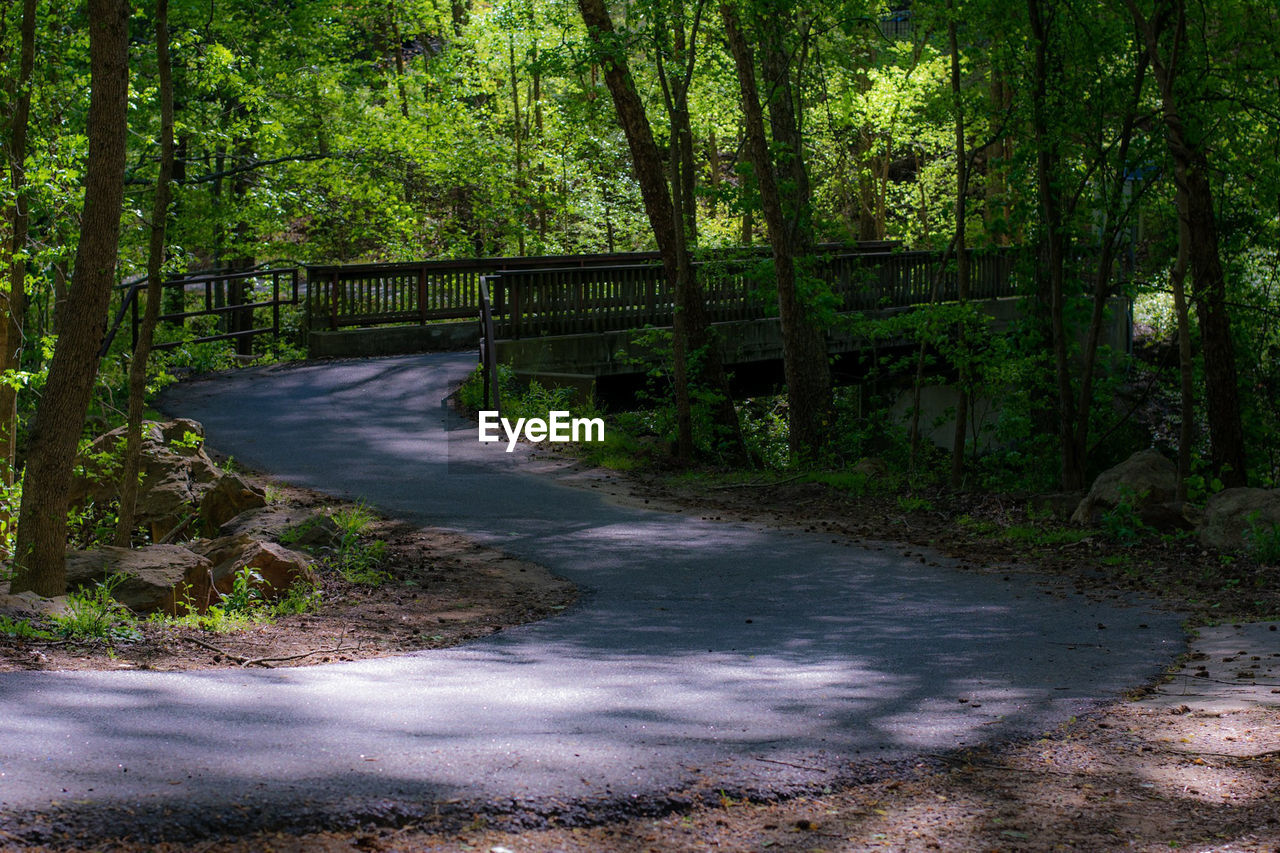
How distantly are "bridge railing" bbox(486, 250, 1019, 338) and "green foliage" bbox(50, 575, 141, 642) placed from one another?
11.0 meters

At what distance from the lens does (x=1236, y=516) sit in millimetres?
10328

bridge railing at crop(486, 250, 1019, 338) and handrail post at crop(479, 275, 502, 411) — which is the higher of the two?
bridge railing at crop(486, 250, 1019, 338)

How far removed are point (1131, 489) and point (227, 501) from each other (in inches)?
346

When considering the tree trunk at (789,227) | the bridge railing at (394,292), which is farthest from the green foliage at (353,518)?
the bridge railing at (394,292)

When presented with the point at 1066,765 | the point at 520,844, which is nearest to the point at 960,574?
the point at 1066,765

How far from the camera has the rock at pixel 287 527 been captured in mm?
10461

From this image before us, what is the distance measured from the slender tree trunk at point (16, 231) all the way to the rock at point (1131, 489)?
9.76 m

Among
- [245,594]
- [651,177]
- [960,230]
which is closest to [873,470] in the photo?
[960,230]

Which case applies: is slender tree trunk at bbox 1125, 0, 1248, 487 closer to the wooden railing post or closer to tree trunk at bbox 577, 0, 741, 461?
tree trunk at bbox 577, 0, 741, 461

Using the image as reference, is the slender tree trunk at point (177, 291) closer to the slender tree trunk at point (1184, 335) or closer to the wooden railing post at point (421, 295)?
the wooden railing post at point (421, 295)

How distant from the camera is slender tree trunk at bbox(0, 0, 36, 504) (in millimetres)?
10328

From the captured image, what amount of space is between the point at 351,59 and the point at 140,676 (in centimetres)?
3055

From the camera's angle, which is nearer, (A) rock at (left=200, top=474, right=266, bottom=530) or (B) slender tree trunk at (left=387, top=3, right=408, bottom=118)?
(A) rock at (left=200, top=474, right=266, bottom=530)

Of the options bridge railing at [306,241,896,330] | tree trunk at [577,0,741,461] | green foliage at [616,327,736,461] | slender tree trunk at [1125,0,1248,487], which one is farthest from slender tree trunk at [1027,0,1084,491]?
bridge railing at [306,241,896,330]
